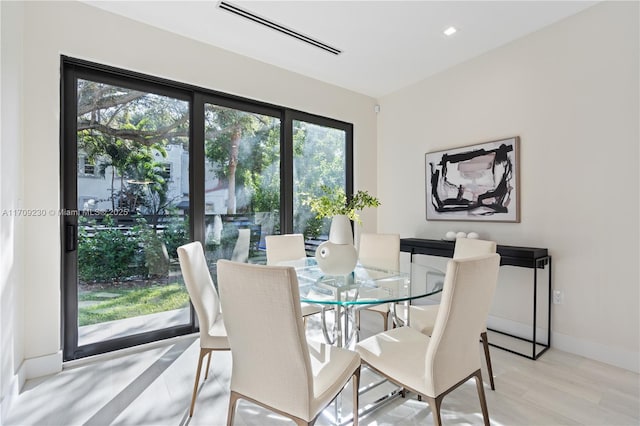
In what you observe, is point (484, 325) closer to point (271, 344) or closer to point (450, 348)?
point (450, 348)

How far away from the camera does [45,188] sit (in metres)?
2.26

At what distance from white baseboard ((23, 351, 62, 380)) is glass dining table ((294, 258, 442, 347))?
1880 millimetres

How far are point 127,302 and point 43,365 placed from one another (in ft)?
2.14

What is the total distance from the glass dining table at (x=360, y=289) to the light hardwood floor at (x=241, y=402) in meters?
0.60

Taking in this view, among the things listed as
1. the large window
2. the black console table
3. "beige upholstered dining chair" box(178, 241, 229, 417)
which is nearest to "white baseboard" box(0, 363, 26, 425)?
the large window

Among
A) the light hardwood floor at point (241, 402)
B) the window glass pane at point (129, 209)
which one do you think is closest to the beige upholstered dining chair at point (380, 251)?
the light hardwood floor at point (241, 402)

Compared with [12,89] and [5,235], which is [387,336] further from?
[12,89]

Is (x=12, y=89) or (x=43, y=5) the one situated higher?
(x=43, y=5)

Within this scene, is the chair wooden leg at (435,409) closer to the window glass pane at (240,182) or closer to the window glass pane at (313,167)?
the window glass pane at (240,182)

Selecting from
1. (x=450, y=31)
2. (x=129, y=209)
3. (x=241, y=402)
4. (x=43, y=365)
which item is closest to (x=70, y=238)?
(x=129, y=209)

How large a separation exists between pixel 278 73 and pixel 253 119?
600mm

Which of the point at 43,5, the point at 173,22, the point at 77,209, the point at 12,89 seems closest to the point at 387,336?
the point at 77,209

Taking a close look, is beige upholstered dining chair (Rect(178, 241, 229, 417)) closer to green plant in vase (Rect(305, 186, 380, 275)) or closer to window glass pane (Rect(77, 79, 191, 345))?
green plant in vase (Rect(305, 186, 380, 275))

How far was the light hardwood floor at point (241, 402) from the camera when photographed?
1775 millimetres
